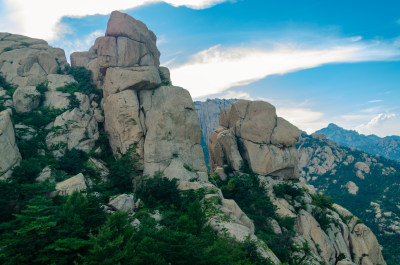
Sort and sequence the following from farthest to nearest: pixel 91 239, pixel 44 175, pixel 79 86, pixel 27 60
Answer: pixel 27 60 < pixel 79 86 < pixel 44 175 < pixel 91 239

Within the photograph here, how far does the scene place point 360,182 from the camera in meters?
99.4

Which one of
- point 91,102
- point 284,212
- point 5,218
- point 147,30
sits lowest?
point 284,212

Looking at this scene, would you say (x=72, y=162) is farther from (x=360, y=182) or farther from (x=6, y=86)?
(x=360, y=182)

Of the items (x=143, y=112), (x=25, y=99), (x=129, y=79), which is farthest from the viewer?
(x=129, y=79)

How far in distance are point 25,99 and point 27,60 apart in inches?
463

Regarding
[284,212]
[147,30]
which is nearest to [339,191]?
[284,212]

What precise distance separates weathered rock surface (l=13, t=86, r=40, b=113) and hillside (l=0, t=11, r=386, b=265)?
15 centimetres

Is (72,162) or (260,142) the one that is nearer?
(72,162)

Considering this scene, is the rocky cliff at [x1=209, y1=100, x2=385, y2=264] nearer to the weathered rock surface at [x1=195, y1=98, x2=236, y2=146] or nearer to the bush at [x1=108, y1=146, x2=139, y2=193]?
the bush at [x1=108, y1=146, x2=139, y2=193]

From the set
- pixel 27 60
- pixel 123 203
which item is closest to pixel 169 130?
pixel 123 203

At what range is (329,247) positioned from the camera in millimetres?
34625

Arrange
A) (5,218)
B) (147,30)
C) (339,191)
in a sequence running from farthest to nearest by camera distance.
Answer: (339,191), (147,30), (5,218)

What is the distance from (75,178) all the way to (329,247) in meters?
35.4

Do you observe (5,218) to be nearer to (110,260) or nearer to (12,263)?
(12,263)
